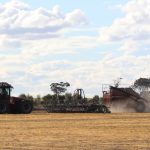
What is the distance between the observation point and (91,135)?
933 inches

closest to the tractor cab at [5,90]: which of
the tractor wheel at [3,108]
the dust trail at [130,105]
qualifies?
the tractor wheel at [3,108]

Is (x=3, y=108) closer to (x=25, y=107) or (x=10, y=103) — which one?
(x=10, y=103)

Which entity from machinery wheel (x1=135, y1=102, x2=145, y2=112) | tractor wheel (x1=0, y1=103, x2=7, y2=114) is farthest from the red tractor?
machinery wheel (x1=135, y1=102, x2=145, y2=112)

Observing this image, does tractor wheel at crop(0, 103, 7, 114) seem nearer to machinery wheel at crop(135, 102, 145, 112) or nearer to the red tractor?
the red tractor

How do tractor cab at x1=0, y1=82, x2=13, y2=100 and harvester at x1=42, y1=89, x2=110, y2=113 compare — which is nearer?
tractor cab at x1=0, y1=82, x2=13, y2=100

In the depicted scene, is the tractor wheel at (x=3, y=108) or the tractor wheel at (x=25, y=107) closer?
the tractor wheel at (x=3, y=108)

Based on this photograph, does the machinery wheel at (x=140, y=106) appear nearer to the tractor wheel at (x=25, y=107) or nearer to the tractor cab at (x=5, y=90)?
the tractor wheel at (x=25, y=107)

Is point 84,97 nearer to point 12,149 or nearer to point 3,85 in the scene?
point 3,85

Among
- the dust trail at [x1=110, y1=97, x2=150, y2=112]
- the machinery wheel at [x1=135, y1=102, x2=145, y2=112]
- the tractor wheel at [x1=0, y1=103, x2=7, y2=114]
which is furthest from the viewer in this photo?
the dust trail at [x1=110, y1=97, x2=150, y2=112]

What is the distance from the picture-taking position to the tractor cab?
50.5m

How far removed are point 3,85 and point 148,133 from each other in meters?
27.6

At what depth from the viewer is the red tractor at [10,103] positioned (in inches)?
1986

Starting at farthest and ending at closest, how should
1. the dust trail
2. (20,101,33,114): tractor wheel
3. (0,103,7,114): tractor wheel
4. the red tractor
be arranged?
1. the dust trail
2. (20,101,33,114): tractor wheel
3. the red tractor
4. (0,103,7,114): tractor wheel

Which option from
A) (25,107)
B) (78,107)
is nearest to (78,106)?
(78,107)
